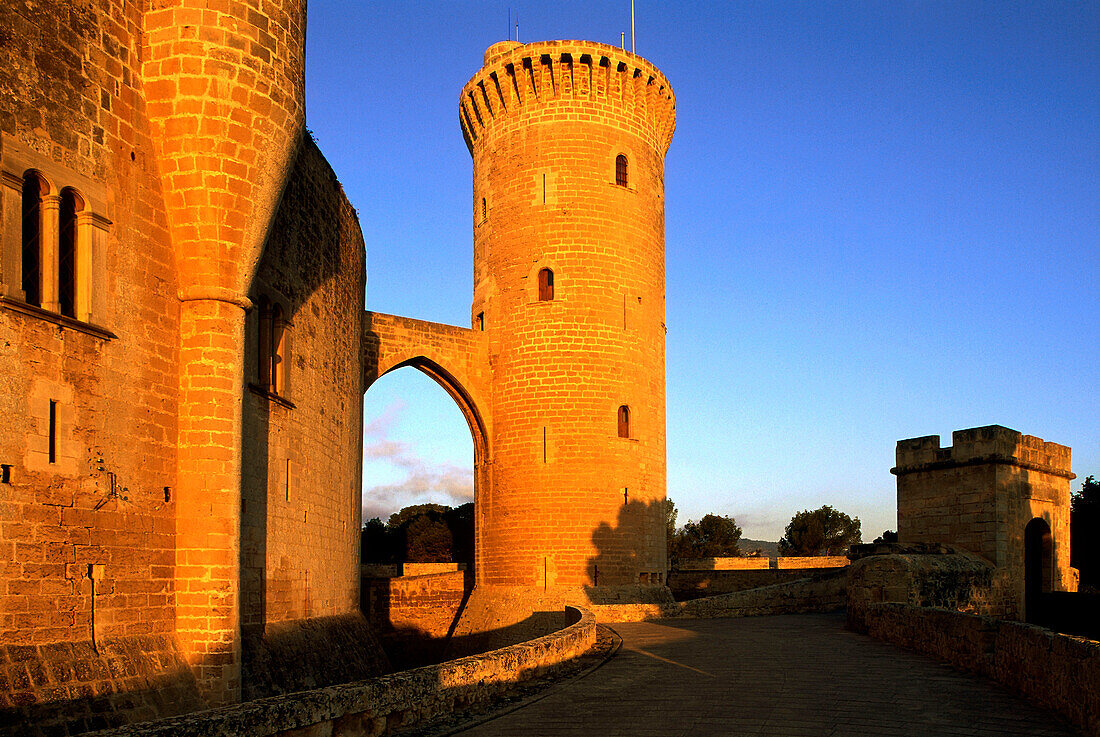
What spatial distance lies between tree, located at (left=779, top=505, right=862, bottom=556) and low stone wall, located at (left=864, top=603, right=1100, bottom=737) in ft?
151

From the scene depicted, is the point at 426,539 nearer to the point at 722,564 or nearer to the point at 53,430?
the point at 722,564

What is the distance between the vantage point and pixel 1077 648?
239 inches

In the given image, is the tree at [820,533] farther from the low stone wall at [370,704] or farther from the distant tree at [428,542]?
the low stone wall at [370,704]

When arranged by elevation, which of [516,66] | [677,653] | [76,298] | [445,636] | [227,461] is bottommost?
[445,636]

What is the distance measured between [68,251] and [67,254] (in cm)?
3

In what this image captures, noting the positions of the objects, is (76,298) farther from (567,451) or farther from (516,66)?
(516,66)

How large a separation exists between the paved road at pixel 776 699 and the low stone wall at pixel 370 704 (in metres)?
0.40

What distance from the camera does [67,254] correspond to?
809 centimetres

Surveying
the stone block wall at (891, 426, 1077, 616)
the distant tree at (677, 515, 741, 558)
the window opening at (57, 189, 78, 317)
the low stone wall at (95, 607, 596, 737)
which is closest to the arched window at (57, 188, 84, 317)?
the window opening at (57, 189, 78, 317)

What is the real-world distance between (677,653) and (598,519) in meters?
10.0

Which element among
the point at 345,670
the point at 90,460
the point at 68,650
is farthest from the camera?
the point at 345,670

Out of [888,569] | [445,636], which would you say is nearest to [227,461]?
[888,569]

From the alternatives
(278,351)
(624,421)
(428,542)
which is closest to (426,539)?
(428,542)

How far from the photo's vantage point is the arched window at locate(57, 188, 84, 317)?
8008 mm
